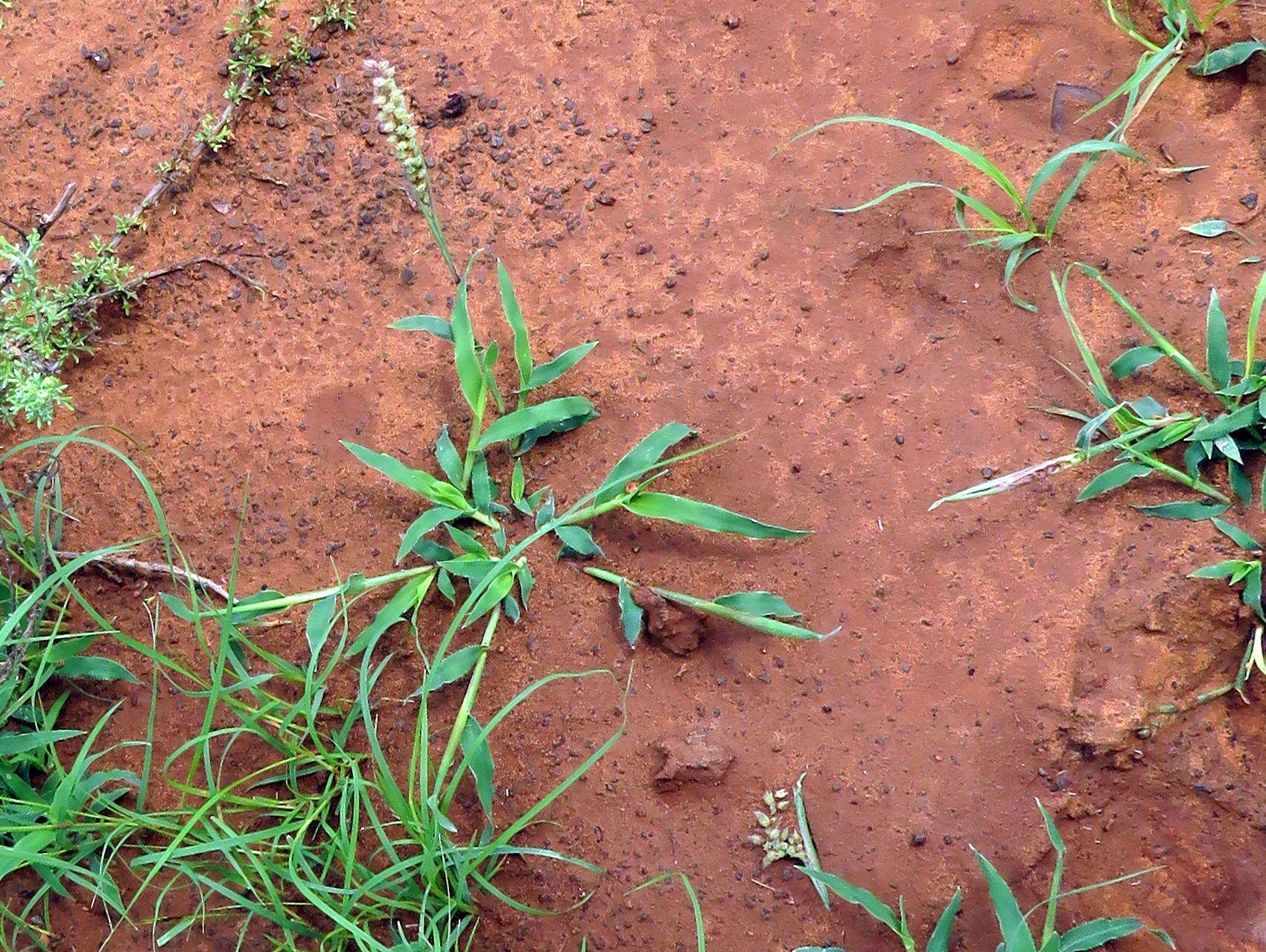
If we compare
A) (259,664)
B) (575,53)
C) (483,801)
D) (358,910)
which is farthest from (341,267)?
(358,910)

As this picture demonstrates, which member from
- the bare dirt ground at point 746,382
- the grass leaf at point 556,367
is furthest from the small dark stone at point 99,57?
the grass leaf at point 556,367

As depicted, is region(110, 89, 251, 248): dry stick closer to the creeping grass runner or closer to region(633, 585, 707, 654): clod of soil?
region(633, 585, 707, 654): clod of soil

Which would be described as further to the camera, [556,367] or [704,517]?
[556,367]

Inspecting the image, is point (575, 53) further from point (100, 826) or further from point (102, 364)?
point (100, 826)

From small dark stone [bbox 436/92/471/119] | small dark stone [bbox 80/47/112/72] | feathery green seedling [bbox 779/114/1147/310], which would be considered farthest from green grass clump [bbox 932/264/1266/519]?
small dark stone [bbox 80/47/112/72]

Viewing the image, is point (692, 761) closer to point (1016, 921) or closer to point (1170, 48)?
point (1016, 921)

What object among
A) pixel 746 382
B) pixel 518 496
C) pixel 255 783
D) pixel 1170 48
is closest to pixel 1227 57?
pixel 1170 48

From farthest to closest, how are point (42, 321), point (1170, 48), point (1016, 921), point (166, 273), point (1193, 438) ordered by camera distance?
point (166, 273), point (42, 321), point (1170, 48), point (1193, 438), point (1016, 921)
